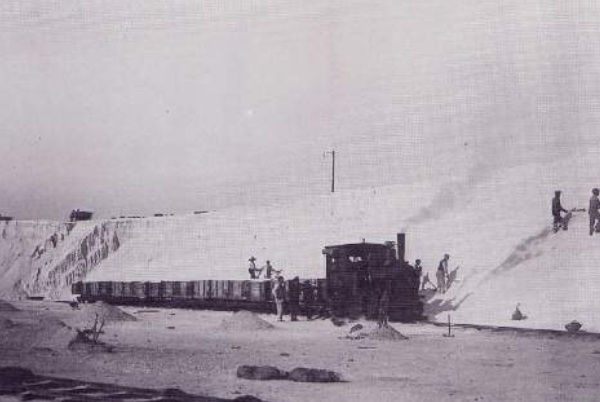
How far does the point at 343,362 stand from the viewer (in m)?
14.0

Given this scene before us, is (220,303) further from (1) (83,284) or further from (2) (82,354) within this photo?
(2) (82,354)

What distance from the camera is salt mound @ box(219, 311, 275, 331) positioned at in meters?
22.1

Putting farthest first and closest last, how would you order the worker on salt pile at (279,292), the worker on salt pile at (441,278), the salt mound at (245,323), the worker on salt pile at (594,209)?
the worker on salt pile at (441,278)
the worker on salt pile at (279,292)
the worker on salt pile at (594,209)
the salt mound at (245,323)

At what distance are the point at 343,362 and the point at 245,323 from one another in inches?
335

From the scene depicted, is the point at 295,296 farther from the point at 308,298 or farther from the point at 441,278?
the point at 441,278

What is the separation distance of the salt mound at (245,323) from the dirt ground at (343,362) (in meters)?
0.28

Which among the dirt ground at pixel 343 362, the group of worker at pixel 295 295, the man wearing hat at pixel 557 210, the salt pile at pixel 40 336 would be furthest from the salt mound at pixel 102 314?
the man wearing hat at pixel 557 210

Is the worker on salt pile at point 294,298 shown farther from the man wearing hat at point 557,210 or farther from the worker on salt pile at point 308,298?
the man wearing hat at point 557,210

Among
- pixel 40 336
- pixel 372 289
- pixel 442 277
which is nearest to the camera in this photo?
pixel 40 336

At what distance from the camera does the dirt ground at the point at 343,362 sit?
1050 cm

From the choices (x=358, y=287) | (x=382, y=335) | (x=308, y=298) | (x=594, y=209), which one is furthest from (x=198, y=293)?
(x=382, y=335)

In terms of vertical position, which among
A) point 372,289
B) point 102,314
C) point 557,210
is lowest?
point 102,314

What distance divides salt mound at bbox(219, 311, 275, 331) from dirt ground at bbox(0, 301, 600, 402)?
0.28 meters

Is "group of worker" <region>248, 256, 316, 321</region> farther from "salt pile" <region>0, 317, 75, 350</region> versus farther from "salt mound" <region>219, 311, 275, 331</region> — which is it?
"salt pile" <region>0, 317, 75, 350</region>
